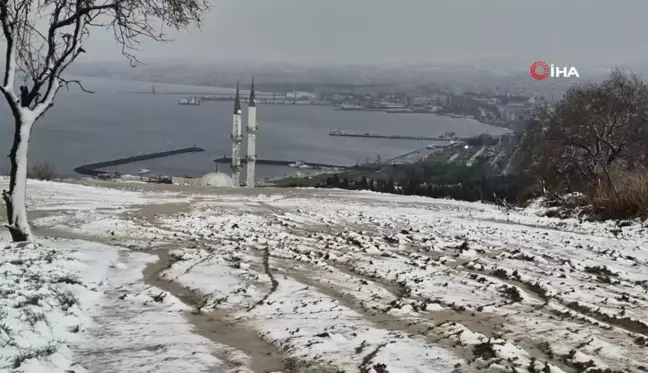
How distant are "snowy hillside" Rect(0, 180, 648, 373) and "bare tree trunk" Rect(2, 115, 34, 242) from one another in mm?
442

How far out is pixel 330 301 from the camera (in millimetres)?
5156

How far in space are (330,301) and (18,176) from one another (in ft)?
14.6

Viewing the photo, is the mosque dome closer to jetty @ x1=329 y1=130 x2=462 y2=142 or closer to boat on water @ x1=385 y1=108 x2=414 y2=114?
jetty @ x1=329 y1=130 x2=462 y2=142

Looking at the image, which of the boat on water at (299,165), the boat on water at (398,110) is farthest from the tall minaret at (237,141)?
the boat on water at (398,110)

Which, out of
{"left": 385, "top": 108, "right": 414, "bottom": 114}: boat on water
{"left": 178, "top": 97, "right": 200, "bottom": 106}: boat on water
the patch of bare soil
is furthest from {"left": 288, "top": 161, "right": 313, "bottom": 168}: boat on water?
the patch of bare soil

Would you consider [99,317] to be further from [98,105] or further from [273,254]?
[98,105]

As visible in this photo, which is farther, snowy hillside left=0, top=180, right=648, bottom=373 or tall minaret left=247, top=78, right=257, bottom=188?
tall minaret left=247, top=78, right=257, bottom=188

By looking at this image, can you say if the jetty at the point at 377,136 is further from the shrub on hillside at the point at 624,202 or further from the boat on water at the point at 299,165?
the shrub on hillside at the point at 624,202

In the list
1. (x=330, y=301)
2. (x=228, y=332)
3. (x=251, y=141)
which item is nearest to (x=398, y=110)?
(x=251, y=141)

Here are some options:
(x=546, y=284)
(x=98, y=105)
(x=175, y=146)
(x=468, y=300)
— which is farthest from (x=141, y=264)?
(x=98, y=105)

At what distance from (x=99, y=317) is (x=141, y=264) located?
2115 mm

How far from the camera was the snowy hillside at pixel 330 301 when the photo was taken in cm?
381

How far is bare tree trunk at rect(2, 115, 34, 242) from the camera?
7073mm

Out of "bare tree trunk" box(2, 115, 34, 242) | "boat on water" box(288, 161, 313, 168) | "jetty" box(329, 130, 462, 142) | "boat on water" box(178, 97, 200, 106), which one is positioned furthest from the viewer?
"boat on water" box(178, 97, 200, 106)
